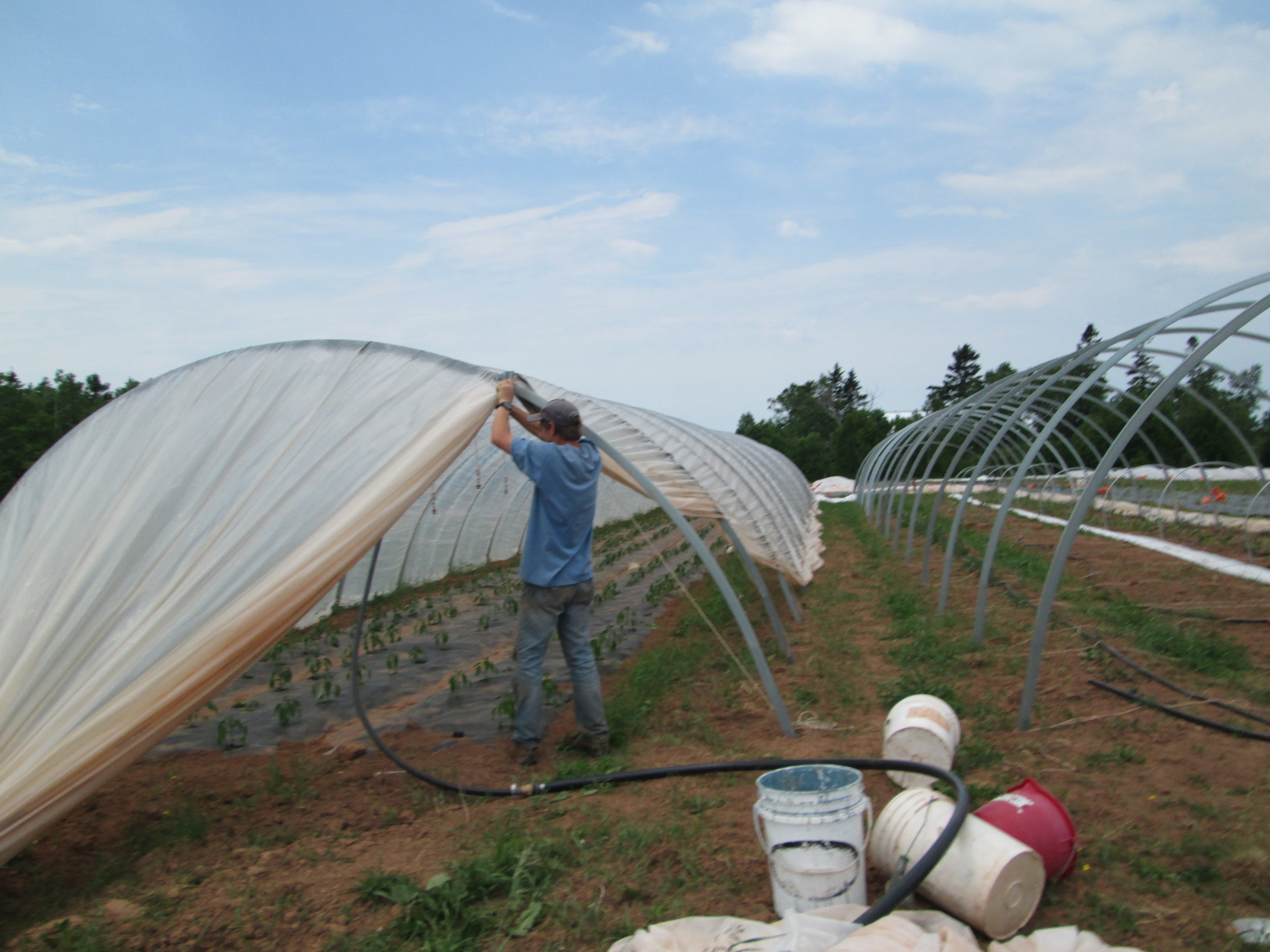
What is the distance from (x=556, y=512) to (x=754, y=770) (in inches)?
63.6

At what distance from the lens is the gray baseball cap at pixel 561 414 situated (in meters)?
4.31

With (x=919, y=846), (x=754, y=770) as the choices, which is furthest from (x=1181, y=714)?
(x=919, y=846)

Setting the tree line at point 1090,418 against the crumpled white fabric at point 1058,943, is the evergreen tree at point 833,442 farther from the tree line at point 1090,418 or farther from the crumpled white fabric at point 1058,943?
the crumpled white fabric at point 1058,943

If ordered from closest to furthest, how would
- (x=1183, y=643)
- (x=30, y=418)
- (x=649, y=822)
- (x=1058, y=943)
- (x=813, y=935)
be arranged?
(x=813, y=935) < (x=1058, y=943) < (x=649, y=822) < (x=1183, y=643) < (x=30, y=418)

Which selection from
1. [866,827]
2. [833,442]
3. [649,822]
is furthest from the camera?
[833,442]

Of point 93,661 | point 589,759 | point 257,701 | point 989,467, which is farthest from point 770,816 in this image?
point 989,467

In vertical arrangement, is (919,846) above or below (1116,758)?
above

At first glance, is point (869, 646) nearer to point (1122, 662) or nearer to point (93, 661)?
point (1122, 662)

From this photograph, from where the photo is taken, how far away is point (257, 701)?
19.4ft

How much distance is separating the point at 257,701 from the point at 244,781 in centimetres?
173

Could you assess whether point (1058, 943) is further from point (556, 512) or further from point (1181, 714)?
point (556, 512)

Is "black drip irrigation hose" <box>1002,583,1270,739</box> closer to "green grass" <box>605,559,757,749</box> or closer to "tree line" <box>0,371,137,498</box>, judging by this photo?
"green grass" <box>605,559,757,749</box>

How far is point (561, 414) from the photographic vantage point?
431 cm

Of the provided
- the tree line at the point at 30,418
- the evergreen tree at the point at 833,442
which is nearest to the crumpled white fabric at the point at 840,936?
the tree line at the point at 30,418
